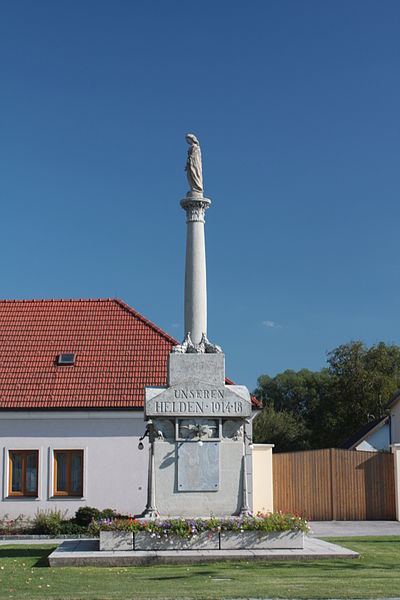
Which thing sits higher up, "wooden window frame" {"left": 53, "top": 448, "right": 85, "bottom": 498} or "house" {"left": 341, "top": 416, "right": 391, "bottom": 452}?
"house" {"left": 341, "top": 416, "right": 391, "bottom": 452}

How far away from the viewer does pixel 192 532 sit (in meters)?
16.1

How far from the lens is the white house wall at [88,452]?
81.5 ft

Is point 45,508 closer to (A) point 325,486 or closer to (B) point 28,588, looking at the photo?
(A) point 325,486

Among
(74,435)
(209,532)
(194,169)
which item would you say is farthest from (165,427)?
(74,435)

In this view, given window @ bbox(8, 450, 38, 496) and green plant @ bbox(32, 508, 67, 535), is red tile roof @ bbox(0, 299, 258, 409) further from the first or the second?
green plant @ bbox(32, 508, 67, 535)

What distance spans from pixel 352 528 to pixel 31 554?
11135 mm

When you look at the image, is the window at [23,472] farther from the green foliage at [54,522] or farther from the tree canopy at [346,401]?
the tree canopy at [346,401]

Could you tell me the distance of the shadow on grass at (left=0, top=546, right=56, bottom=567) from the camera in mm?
15976

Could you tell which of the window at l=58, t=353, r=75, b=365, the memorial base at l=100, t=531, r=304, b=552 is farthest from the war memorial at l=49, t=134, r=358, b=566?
the window at l=58, t=353, r=75, b=365

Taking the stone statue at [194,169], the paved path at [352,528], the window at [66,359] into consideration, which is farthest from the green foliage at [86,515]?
the stone statue at [194,169]

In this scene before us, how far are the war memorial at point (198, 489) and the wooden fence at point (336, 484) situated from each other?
962cm

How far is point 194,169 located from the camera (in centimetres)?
2016

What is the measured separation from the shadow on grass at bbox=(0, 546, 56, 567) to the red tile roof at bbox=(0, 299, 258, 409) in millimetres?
6699

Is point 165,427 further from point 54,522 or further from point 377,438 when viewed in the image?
point 377,438
